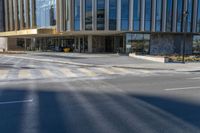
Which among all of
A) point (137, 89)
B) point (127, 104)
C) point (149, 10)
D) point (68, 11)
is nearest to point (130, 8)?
point (149, 10)

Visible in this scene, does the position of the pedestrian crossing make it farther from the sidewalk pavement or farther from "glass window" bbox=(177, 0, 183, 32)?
"glass window" bbox=(177, 0, 183, 32)

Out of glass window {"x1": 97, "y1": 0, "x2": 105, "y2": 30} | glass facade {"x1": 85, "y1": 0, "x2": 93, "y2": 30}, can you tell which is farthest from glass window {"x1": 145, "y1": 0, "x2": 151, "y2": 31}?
glass facade {"x1": 85, "y1": 0, "x2": 93, "y2": 30}

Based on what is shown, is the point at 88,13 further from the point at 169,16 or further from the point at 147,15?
the point at 169,16

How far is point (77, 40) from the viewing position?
44438 mm

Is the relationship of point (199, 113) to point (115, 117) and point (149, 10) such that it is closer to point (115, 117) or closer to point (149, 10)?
point (115, 117)

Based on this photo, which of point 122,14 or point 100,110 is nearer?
point 100,110

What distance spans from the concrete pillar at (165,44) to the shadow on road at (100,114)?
3100 centimetres

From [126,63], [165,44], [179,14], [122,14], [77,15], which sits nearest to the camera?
[126,63]

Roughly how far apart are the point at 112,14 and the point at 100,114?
28766 mm

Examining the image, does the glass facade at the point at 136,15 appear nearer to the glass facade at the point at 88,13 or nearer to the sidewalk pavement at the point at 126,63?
the glass facade at the point at 88,13

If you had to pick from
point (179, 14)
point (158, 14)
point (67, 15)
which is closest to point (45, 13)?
point (67, 15)

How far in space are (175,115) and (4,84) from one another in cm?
868

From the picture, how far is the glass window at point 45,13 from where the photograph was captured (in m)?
39.9

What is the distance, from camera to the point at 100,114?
21.6ft
